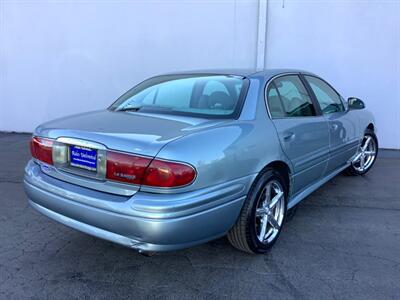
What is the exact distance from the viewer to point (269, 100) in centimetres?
321

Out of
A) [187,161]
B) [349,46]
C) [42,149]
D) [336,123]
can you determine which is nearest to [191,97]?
[187,161]

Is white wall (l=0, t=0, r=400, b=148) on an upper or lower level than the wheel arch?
upper

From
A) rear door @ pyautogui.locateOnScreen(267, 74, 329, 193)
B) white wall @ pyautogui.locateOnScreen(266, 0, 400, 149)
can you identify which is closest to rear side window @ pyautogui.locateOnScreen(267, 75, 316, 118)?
rear door @ pyautogui.locateOnScreen(267, 74, 329, 193)

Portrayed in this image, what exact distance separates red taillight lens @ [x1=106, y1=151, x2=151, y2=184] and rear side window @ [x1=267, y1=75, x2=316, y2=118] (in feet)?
4.20

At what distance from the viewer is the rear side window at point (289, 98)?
3.26 meters

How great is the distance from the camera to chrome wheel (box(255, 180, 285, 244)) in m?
3.08

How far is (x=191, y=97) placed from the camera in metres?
3.29

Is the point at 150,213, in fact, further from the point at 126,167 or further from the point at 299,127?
the point at 299,127

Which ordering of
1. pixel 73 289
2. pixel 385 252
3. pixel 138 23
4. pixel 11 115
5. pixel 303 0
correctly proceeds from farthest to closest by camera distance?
pixel 11 115, pixel 138 23, pixel 303 0, pixel 385 252, pixel 73 289

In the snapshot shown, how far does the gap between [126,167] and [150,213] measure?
1.05ft

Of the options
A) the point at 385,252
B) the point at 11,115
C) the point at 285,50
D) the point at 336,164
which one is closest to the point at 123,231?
the point at 385,252

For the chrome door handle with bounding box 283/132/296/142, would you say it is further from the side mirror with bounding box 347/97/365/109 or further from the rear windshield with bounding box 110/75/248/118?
the side mirror with bounding box 347/97/365/109

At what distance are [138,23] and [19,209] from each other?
4.55 meters

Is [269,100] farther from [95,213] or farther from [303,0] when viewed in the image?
[303,0]
